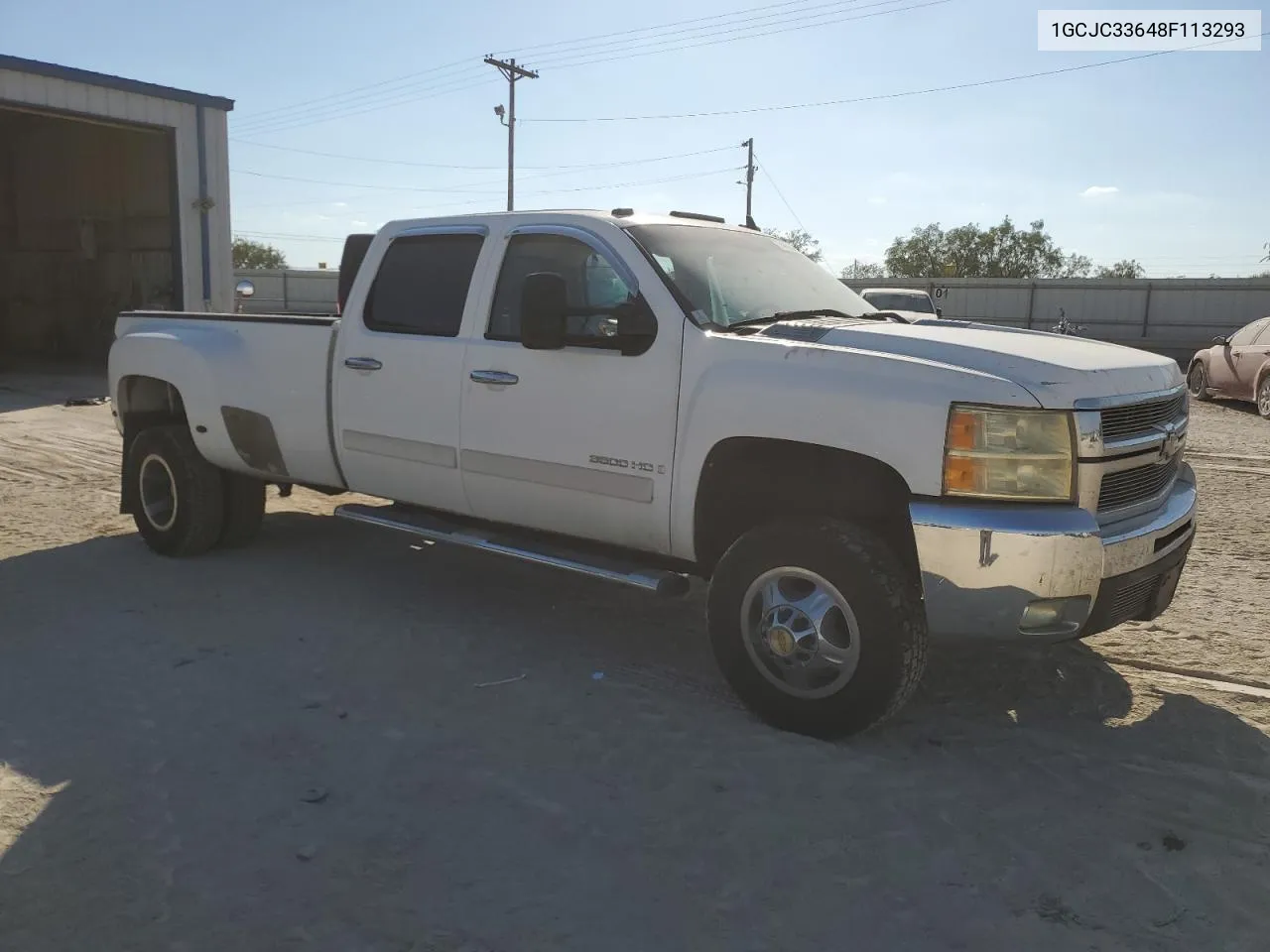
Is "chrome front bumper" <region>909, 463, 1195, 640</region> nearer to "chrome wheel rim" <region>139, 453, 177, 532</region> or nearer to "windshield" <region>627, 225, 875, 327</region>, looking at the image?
"windshield" <region>627, 225, 875, 327</region>

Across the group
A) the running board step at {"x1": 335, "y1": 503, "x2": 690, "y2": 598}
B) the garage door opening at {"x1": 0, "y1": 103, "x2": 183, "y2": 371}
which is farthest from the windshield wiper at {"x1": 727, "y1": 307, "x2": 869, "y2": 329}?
the garage door opening at {"x1": 0, "y1": 103, "x2": 183, "y2": 371}

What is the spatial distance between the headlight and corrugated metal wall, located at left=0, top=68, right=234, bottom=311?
15.9 metres

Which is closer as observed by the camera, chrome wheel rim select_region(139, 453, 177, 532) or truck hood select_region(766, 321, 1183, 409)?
truck hood select_region(766, 321, 1183, 409)

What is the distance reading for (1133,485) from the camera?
3.64 meters

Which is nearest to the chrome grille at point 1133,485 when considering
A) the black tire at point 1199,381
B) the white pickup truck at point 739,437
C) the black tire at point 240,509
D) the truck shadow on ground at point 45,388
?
the white pickup truck at point 739,437

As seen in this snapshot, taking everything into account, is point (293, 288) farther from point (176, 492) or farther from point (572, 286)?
point (572, 286)

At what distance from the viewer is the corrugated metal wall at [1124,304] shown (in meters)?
33.8

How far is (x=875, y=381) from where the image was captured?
3.46m

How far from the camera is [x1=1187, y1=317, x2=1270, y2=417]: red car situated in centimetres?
1401

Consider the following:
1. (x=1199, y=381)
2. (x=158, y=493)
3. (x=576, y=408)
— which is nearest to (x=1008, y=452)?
(x=576, y=408)

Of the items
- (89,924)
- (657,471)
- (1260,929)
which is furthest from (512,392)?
(1260,929)

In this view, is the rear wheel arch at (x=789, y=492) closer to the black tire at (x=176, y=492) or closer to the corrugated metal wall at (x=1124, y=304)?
the black tire at (x=176, y=492)

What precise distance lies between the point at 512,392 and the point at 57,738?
223cm

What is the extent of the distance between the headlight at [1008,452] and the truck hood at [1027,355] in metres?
0.09
